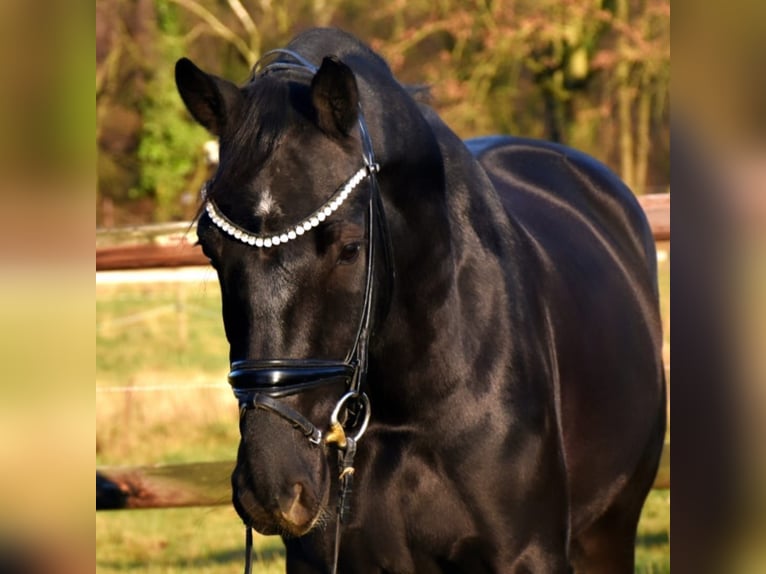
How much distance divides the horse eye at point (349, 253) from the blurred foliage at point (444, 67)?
35.9ft

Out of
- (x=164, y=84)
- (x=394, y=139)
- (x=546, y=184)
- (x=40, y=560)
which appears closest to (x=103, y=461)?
(x=546, y=184)

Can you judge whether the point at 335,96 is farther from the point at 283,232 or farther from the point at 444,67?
the point at 444,67

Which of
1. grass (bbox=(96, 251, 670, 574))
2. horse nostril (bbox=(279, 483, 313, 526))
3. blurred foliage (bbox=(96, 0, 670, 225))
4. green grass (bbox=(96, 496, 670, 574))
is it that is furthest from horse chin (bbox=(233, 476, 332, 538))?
blurred foliage (bbox=(96, 0, 670, 225))

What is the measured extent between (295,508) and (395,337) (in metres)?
0.61

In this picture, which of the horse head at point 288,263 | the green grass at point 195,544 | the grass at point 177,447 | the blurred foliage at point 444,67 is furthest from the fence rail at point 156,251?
the blurred foliage at point 444,67

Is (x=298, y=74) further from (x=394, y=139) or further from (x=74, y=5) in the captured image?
(x=74, y=5)

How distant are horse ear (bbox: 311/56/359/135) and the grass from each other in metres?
1.16

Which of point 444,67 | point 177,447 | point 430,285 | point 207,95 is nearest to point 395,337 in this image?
point 430,285

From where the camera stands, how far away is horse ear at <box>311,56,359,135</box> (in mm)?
2293

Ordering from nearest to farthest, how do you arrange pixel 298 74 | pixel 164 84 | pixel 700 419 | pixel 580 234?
pixel 700 419 → pixel 298 74 → pixel 580 234 → pixel 164 84

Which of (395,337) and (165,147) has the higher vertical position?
(395,337)

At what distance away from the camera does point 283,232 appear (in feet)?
7.05

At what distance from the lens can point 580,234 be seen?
388 centimetres

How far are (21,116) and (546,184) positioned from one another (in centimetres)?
320
